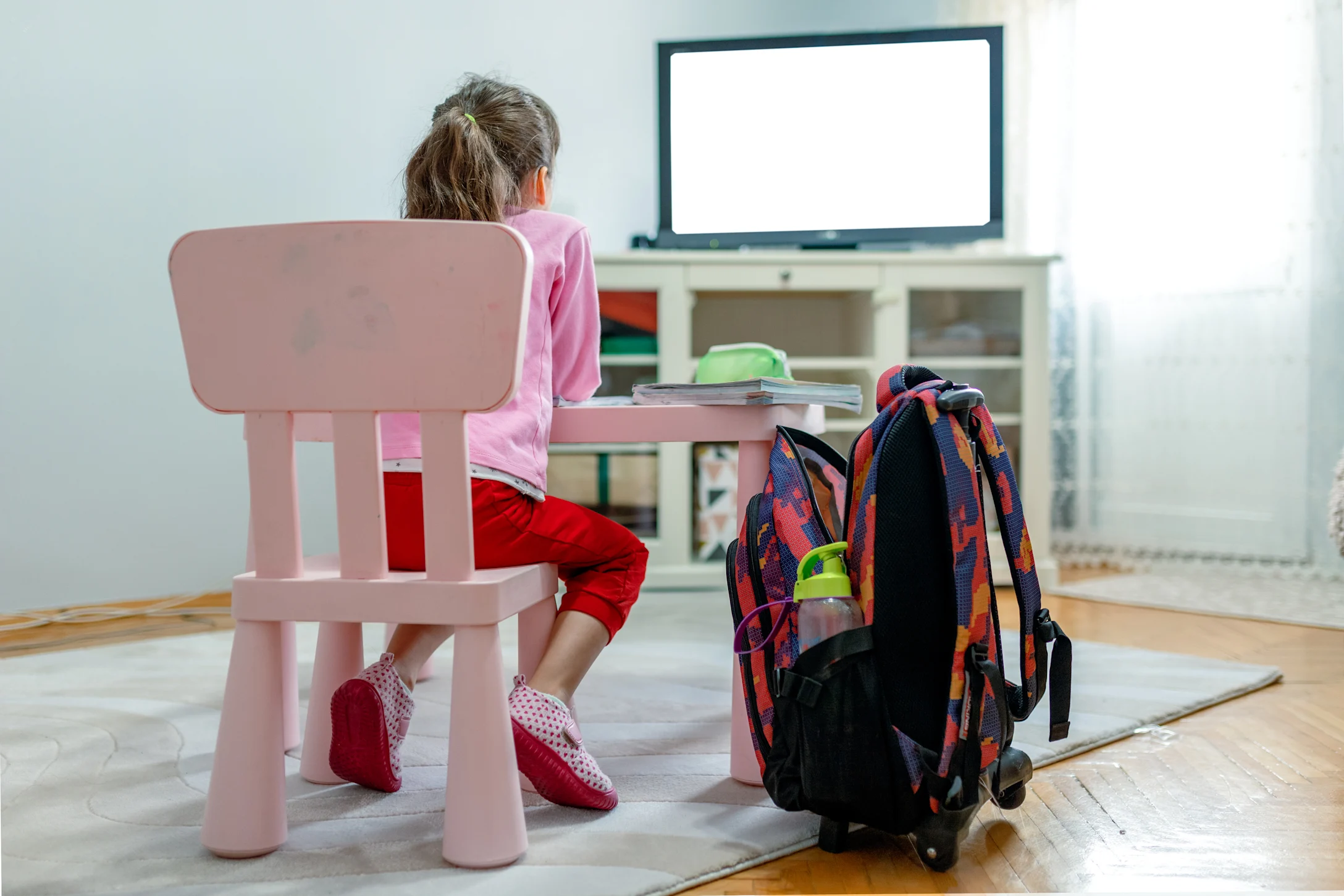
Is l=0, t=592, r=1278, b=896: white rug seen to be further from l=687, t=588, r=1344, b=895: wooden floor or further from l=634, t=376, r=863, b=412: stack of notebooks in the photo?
l=634, t=376, r=863, b=412: stack of notebooks

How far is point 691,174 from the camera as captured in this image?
2.54 m

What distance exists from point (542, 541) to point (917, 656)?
39cm

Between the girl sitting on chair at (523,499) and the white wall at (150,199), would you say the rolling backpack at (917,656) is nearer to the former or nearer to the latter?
the girl sitting on chair at (523,499)

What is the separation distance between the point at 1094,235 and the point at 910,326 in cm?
58

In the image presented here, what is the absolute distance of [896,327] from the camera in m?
2.49

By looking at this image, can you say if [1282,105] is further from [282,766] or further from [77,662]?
[77,662]

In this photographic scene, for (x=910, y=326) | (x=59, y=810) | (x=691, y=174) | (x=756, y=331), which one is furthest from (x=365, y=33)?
(x=59, y=810)

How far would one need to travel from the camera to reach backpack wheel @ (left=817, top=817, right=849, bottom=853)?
98 cm

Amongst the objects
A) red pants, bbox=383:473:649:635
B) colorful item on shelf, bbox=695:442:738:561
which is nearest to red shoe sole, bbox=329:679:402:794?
red pants, bbox=383:473:649:635

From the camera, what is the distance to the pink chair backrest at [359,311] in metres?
0.90

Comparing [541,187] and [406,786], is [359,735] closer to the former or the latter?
[406,786]

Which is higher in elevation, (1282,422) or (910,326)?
(910,326)

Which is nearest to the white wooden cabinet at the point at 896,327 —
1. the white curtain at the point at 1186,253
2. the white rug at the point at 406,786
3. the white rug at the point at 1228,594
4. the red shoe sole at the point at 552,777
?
the white rug at the point at 1228,594

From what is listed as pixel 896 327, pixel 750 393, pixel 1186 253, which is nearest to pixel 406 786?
pixel 750 393
